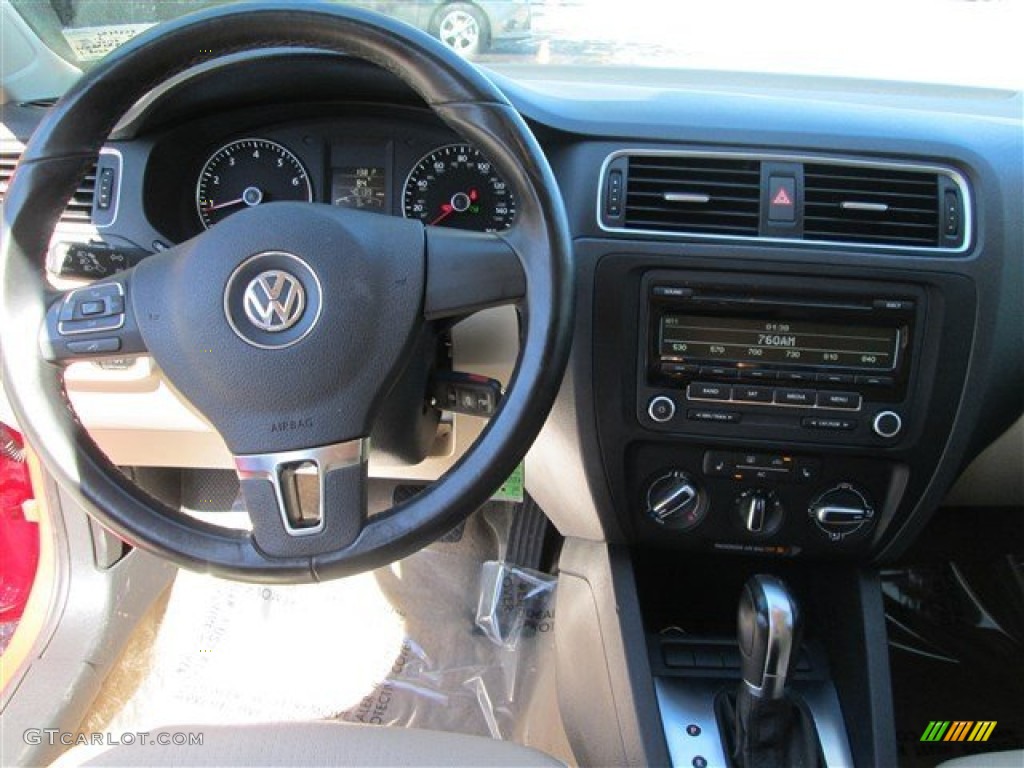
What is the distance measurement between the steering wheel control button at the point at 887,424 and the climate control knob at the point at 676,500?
10.8 inches

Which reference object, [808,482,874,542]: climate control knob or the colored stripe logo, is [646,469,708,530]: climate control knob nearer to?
[808,482,874,542]: climate control knob

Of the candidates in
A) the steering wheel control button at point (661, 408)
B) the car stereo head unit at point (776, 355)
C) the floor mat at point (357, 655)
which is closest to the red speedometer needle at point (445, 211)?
the car stereo head unit at point (776, 355)

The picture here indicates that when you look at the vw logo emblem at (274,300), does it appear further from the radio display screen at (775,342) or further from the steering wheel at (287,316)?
the radio display screen at (775,342)

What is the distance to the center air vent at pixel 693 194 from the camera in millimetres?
1306

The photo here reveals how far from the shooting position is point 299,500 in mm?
1037

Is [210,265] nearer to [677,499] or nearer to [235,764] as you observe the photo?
[235,764]

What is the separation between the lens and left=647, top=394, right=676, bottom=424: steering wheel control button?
1.37 m

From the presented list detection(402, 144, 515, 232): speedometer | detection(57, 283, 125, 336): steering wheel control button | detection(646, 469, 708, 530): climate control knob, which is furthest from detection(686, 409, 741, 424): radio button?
detection(57, 283, 125, 336): steering wheel control button

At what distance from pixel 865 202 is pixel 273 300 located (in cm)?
84

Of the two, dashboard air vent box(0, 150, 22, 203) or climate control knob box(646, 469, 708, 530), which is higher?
dashboard air vent box(0, 150, 22, 203)

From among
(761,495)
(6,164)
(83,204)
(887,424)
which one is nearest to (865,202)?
(887,424)

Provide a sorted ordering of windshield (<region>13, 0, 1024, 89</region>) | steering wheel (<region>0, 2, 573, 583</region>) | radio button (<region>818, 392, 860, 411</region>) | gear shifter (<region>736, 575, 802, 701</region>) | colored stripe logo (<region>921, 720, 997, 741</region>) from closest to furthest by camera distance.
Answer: steering wheel (<region>0, 2, 573, 583</region>) → gear shifter (<region>736, 575, 802, 701</region>) → radio button (<region>818, 392, 860, 411</region>) → windshield (<region>13, 0, 1024, 89</region>) → colored stripe logo (<region>921, 720, 997, 741</region>)

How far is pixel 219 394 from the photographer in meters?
1.04

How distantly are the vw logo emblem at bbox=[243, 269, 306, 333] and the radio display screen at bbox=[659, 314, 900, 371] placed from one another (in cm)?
56
